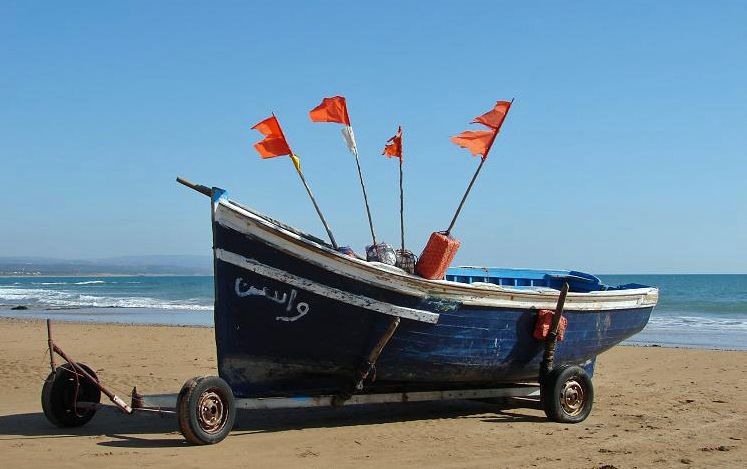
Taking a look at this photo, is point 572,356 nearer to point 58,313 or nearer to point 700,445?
point 700,445

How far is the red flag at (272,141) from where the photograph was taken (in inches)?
306

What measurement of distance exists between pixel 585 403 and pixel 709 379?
4.45 meters

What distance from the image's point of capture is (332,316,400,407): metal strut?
6992 mm

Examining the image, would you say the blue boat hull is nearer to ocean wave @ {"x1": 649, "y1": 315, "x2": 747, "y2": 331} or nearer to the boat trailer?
the boat trailer

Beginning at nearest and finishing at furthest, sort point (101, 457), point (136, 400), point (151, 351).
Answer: point (101, 457), point (136, 400), point (151, 351)

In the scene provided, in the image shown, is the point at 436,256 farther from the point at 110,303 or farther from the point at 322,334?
the point at 110,303

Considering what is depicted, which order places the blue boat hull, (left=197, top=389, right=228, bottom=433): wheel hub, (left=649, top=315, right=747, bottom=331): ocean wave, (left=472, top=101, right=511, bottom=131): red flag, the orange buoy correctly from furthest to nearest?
(left=649, top=315, right=747, bottom=331): ocean wave
(left=472, top=101, right=511, bottom=131): red flag
the orange buoy
the blue boat hull
(left=197, top=389, right=228, bottom=433): wheel hub

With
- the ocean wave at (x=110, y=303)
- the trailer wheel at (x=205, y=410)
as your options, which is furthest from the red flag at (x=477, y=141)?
the ocean wave at (x=110, y=303)

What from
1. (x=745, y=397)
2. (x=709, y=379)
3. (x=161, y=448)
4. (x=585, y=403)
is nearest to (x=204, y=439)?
(x=161, y=448)

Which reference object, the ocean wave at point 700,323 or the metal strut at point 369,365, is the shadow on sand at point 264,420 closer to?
the metal strut at point 369,365

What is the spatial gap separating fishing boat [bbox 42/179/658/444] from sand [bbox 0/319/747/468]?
0.96 ft

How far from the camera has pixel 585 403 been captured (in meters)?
8.06

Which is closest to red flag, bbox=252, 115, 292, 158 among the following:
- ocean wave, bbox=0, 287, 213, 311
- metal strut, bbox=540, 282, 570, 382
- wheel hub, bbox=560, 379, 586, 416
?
metal strut, bbox=540, 282, 570, 382

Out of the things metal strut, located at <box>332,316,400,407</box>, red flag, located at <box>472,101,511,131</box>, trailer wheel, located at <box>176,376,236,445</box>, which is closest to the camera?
trailer wheel, located at <box>176,376,236,445</box>
